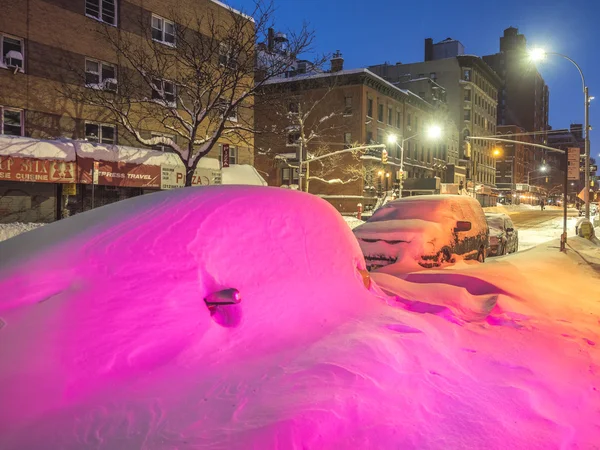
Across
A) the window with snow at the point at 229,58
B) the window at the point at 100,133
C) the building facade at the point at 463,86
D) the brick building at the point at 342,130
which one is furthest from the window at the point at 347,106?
the window at the point at 100,133

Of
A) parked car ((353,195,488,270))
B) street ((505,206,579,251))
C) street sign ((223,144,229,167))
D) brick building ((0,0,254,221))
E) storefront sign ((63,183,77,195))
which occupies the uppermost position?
brick building ((0,0,254,221))

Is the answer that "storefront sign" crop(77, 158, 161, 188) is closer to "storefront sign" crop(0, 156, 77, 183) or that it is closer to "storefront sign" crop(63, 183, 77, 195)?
"storefront sign" crop(0, 156, 77, 183)

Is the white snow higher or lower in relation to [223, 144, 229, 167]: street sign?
lower

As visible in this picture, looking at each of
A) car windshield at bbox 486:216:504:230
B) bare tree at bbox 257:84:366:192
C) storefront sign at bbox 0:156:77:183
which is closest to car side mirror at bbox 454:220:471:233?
car windshield at bbox 486:216:504:230

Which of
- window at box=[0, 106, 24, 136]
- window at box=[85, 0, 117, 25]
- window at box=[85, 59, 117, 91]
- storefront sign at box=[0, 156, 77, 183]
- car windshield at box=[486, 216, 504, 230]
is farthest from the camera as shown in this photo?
window at box=[85, 0, 117, 25]

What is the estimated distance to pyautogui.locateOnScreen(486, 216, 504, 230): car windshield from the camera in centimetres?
1750

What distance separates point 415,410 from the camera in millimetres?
3277

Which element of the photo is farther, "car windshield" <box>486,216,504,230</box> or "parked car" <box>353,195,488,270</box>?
"car windshield" <box>486,216,504,230</box>

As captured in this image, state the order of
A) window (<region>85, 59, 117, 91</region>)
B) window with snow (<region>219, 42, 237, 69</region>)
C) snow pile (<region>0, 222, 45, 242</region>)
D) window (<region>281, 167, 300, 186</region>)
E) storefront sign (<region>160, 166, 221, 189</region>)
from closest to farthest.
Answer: snow pile (<region>0, 222, 45, 242</region>) < window with snow (<region>219, 42, 237, 69</region>) < window (<region>85, 59, 117, 91</region>) < storefront sign (<region>160, 166, 221, 189</region>) < window (<region>281, 167, 300, 186</region>)

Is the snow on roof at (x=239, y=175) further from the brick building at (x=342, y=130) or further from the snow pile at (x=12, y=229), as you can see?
the brick building at (x=342, y=130)

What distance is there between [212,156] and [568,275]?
21349 millimetres

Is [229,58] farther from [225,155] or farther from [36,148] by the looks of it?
[36,148]

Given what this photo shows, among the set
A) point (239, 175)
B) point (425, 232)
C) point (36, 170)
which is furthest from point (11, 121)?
point (425, 232)

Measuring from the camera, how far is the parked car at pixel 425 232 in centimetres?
956
